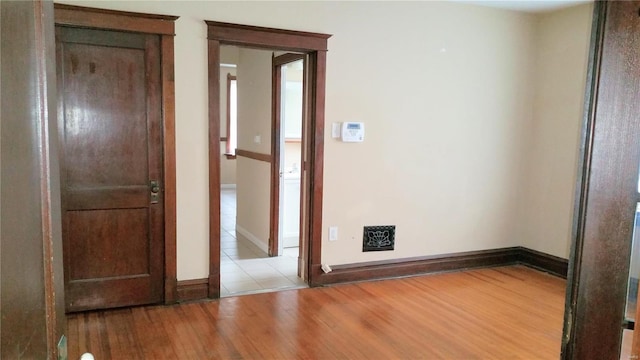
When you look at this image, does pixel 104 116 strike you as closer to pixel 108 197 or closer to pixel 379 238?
pixel 108 197

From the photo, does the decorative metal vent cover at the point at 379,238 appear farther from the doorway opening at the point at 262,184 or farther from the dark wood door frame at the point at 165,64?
the dark wood door frame at the point at 165,64

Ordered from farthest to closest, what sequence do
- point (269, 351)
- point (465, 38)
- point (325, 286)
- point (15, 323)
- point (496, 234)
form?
point (496, 234) < point (465, 38) < point (325, 286) < point (269, 351) < point (15, 323)

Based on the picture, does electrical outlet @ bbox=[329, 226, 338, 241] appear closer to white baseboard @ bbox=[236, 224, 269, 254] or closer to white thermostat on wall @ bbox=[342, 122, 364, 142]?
white thermostat on wall @ bbox=[342, 122, 364, 142]

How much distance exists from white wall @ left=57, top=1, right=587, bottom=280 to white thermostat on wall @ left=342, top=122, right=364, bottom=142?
67mm

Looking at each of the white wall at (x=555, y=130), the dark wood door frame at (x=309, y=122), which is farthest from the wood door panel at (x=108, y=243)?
the white wall at (x=555, y=130)

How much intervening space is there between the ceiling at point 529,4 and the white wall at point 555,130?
0.43 feet

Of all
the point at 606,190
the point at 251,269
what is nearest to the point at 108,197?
the point at 251,269

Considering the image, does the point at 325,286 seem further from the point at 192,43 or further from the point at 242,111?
the point at 242,111

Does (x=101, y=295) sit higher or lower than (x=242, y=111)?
lower

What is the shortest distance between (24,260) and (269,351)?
2436 mm

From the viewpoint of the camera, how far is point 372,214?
4371mm

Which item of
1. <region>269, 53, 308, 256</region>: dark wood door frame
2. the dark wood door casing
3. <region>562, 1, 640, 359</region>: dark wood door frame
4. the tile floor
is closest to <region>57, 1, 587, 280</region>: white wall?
the tile floor

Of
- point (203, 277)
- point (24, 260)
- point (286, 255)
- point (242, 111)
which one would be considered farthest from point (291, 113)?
point (24, 260)

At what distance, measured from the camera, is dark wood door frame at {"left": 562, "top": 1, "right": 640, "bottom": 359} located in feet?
3.47
